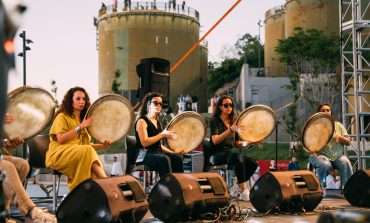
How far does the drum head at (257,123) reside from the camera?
6.36m

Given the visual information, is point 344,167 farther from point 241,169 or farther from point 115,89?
point 115,89

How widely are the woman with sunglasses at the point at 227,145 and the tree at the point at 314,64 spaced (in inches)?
895

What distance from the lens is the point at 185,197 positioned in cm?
468

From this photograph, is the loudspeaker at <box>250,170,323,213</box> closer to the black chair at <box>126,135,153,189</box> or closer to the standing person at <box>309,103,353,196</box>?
the black chair at <box>126,135,153,189</box>

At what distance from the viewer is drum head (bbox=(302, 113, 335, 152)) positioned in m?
6.58

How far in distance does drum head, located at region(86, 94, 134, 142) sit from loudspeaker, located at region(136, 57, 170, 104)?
2.88 metres

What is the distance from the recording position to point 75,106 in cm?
513

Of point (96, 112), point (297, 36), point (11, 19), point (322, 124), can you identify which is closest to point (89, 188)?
point (96, 112)

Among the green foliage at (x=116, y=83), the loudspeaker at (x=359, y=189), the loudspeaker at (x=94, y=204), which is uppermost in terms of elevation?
the green foliage at (x=116, y=83)

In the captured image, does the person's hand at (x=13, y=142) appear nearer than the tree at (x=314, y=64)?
Yes

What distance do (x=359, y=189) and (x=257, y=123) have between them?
52.6 inches

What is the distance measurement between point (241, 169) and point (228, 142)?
0.36 meters

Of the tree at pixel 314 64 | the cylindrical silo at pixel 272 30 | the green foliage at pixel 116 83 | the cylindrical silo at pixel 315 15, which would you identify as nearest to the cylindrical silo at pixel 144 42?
the green foliage at pixel 116 83

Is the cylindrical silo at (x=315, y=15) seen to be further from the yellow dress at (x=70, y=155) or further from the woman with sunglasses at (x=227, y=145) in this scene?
the yellow dress at (x=70, y=155)
